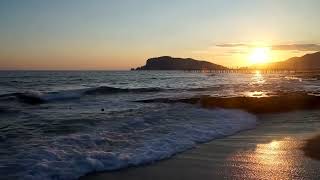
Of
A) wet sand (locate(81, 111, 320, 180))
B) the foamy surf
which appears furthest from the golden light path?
the foamy surf

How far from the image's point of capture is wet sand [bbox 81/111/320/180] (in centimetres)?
704

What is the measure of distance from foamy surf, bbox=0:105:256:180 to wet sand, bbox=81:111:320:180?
1.36 feet

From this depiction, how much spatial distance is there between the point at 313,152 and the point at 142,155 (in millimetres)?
3889

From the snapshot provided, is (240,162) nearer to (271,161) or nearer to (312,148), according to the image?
(271,161)

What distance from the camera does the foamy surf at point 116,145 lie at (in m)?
7.49

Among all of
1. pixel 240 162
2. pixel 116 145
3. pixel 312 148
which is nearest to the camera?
pixel 240 162

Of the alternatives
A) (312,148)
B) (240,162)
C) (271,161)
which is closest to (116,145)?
(240,162)

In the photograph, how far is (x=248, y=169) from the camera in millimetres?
7391

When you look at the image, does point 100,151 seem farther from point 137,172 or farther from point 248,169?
point 248,169

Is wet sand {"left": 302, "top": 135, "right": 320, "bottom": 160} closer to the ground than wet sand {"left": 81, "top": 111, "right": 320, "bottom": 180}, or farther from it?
farther from it

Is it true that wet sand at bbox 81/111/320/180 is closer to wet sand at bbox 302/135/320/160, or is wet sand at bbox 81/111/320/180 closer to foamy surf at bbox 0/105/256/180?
wet sand at bbox 302/135/320/160

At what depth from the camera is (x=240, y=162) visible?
795 centimetres

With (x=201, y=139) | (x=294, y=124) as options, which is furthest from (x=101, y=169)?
(x=294, y=124)

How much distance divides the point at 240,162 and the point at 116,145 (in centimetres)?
319
